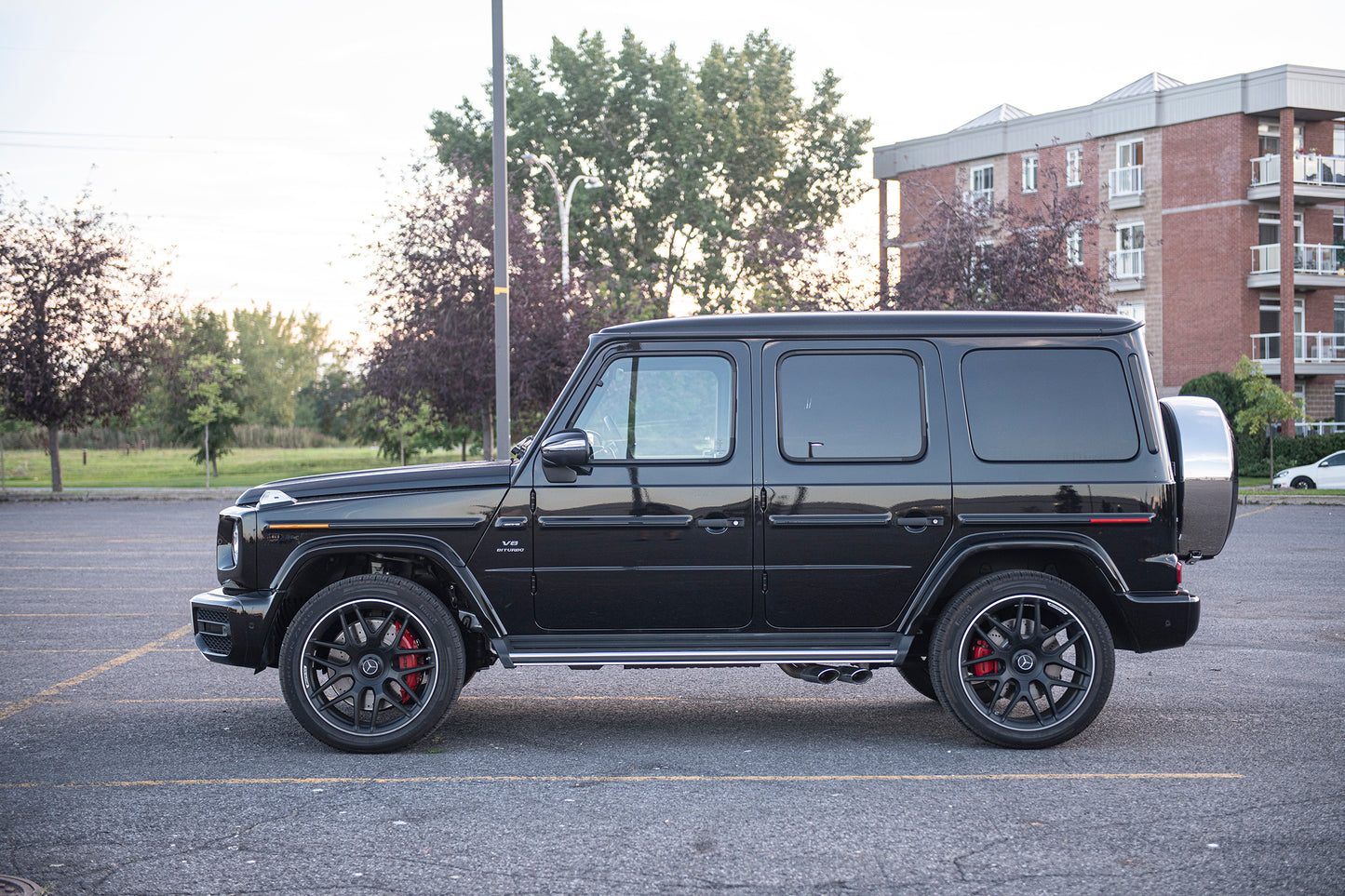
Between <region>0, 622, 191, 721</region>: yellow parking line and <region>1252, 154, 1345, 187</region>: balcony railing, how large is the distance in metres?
40.5

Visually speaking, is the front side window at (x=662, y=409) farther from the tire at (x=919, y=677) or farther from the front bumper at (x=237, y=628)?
the tire at (x=919, y=677)

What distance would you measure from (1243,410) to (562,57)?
27.4 metres

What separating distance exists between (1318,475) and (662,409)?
31.1 m

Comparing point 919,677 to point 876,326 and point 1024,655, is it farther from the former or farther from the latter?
point 876,326

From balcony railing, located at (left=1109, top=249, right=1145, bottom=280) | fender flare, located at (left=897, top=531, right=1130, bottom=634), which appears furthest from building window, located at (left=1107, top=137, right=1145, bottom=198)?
fender flare, located at (left=897, top=531, right=1130, bottom=634)

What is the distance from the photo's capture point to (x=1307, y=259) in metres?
41.6

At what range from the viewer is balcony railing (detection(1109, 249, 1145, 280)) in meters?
43.8

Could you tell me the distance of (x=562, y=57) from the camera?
153 feet

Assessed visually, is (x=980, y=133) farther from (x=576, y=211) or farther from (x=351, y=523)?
(x=351, y=523)

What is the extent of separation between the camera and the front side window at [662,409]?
5.98 m

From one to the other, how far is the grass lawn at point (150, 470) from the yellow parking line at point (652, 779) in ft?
76.0

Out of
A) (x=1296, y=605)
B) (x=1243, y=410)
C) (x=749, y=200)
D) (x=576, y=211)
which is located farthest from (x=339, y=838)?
(x=749, y=200)

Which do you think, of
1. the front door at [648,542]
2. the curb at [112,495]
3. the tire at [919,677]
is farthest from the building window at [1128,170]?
the front door at [648,542]

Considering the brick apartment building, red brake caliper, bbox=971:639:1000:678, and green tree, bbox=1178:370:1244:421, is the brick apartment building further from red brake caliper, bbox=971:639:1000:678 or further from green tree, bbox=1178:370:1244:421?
red brake caliper, bbox=971:639:1000:678
